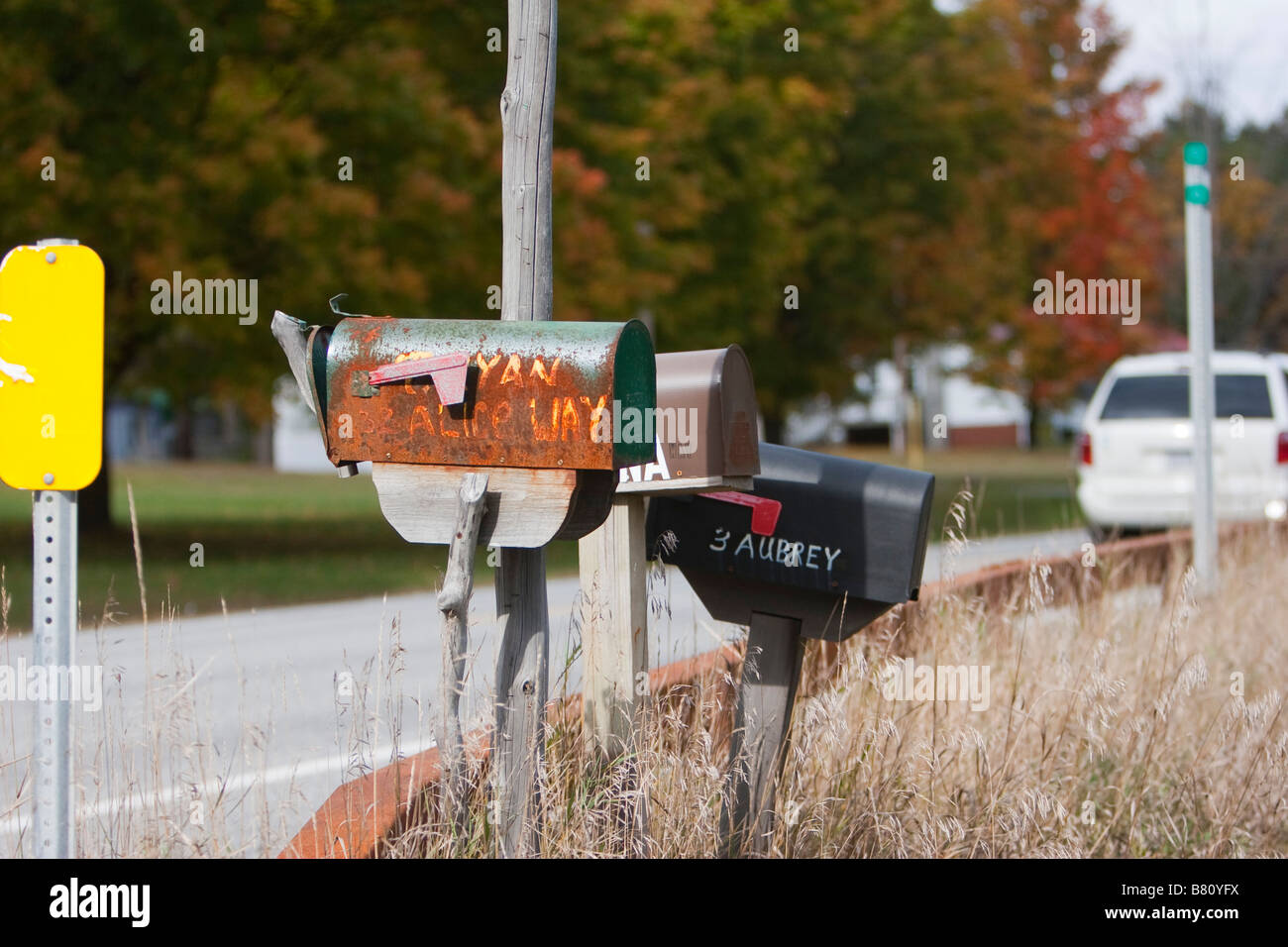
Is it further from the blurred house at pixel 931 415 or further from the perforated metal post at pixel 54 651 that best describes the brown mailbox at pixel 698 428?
the blurred house at pixel 931 415

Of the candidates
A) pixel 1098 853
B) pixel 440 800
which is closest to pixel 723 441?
pixel 440 800

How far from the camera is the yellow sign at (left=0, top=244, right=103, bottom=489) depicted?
9.80ft

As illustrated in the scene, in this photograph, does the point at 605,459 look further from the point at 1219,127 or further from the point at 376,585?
the point at 1219,127

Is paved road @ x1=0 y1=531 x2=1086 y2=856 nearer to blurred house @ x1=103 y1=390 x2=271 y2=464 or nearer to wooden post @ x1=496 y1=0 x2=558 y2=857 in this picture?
wooden post @ x1=496 y1=0 x2=558 y2=857

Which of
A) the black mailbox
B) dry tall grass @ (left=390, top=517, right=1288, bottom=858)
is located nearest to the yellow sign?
dry tall grass @ (left=390, top=517, right=1288, bottom=858)

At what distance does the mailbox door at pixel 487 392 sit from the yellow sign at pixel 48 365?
2.33 ft

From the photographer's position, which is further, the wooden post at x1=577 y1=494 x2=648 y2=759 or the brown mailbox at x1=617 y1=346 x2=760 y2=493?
the wooden post at x1=577 y1=494 x2=648 y2=759

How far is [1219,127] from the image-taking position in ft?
80.6

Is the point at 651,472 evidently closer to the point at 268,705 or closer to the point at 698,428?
the point at 698,428

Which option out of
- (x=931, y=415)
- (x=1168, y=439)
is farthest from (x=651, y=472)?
(x=931, y=415)

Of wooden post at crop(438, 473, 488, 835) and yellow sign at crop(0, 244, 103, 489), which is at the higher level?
yellow sign at crop(0, 244, 103, 489)

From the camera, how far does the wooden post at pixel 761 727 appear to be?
161 inches

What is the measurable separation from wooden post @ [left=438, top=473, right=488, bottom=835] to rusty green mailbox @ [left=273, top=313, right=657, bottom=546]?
Result: 7 cm

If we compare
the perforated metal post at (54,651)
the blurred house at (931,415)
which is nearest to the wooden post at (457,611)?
the perforated metal post at (54,651)
